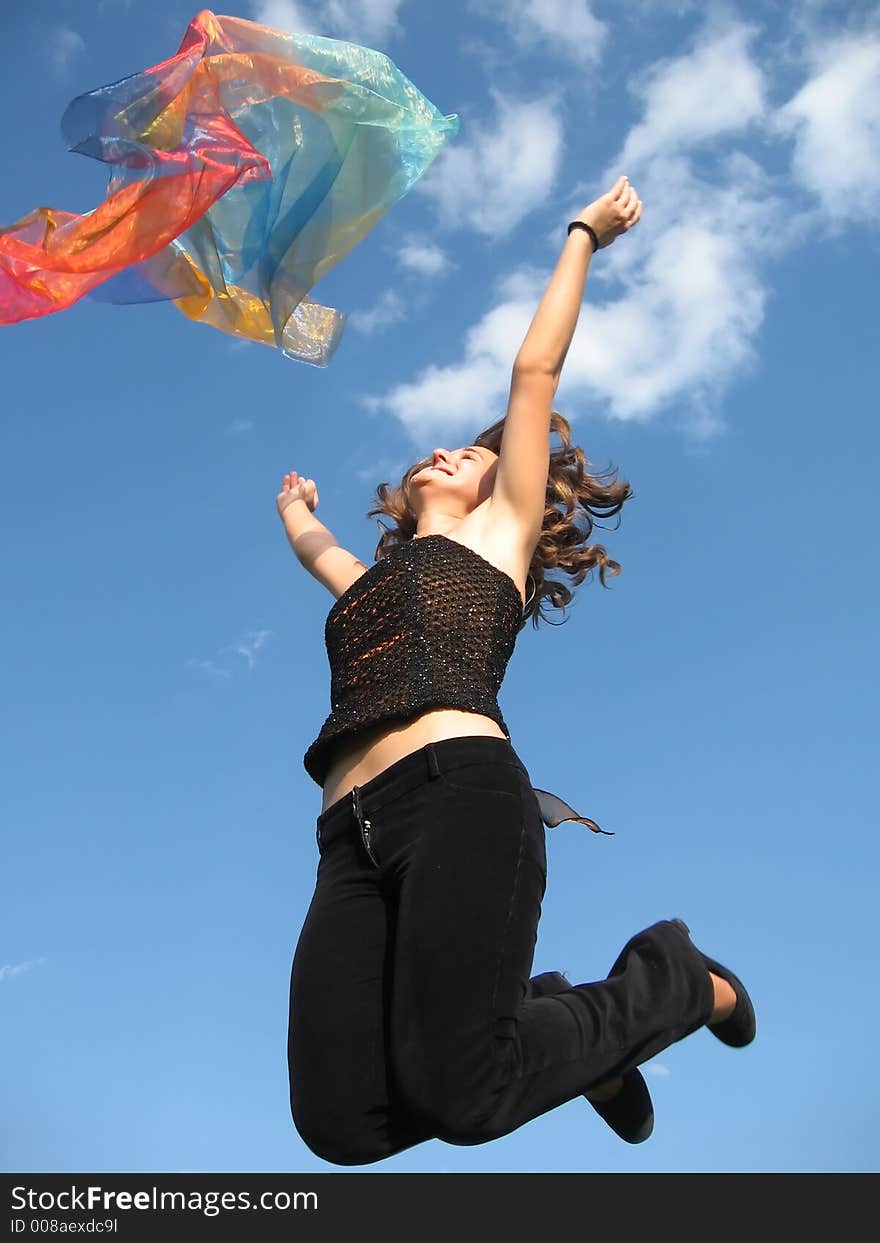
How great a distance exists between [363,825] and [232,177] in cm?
247

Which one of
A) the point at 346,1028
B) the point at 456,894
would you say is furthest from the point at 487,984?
the point at 346,1028

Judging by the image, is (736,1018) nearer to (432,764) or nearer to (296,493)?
(432,764)

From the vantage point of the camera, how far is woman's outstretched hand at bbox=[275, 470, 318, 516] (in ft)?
17.4

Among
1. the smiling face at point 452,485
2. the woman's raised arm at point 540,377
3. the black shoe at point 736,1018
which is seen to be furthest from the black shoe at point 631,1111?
the smiling face at point 452,485

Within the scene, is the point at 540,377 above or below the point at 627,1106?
above

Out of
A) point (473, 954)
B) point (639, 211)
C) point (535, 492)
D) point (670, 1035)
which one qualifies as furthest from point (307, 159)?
point (670, 1035)

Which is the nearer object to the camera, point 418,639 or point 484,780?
point 484,780

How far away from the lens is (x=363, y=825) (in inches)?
141

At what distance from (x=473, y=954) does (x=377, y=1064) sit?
16.0 inches

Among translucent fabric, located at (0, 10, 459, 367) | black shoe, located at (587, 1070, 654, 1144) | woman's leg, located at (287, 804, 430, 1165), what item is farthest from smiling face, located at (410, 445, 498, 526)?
black shoe, located at (587, 1070, 654, 1144)

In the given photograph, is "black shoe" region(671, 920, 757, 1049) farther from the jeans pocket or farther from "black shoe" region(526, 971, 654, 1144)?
the jeans pocket

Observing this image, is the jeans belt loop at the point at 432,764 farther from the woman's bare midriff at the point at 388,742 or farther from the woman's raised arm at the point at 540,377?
the woman's raised arm at the point at 540,377

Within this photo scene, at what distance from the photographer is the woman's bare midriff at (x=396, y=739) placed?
12.0ft

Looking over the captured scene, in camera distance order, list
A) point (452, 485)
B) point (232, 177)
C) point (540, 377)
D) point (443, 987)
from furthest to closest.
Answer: point (452, 485), point (232, 177), point (540, 377), point (443, 987)
